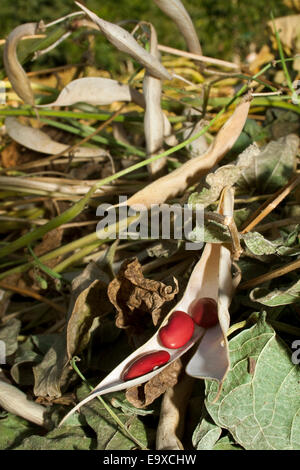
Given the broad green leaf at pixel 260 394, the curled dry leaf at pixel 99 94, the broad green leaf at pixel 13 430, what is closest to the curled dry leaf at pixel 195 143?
the curled dry leaf at pixel 99 94

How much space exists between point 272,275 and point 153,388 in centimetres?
14

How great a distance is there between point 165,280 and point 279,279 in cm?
11

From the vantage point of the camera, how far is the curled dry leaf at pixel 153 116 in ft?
1.89

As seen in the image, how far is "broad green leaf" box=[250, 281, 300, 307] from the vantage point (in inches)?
17.1

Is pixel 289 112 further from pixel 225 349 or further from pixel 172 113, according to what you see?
pixel 225 349

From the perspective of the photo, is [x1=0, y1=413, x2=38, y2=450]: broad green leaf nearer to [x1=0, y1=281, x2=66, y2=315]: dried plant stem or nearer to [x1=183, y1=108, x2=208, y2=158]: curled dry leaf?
[x1=0, y1=281, x2=66, y2=315]: dried plant stem

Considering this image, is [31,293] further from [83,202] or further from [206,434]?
[206,434]

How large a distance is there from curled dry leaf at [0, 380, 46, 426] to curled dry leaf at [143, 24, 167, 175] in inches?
10.9

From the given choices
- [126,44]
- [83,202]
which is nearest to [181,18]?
[126,44]

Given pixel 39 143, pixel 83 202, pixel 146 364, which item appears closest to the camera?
pixel 146 364

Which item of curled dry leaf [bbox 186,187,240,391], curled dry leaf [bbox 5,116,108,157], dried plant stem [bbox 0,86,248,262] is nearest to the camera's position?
curled dry leaf [bbox 186,187,240,391]

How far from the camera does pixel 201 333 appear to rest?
0.46 meters

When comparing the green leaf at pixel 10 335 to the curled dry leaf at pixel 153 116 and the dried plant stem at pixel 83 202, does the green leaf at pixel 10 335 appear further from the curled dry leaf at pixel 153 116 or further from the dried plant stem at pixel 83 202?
the curled dry leaf at pixel 153 116

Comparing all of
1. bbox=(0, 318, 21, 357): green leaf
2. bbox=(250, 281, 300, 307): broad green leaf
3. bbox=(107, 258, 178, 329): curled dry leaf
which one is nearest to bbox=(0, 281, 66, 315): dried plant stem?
bbox=(0, 318, 21, 357): green leaf
